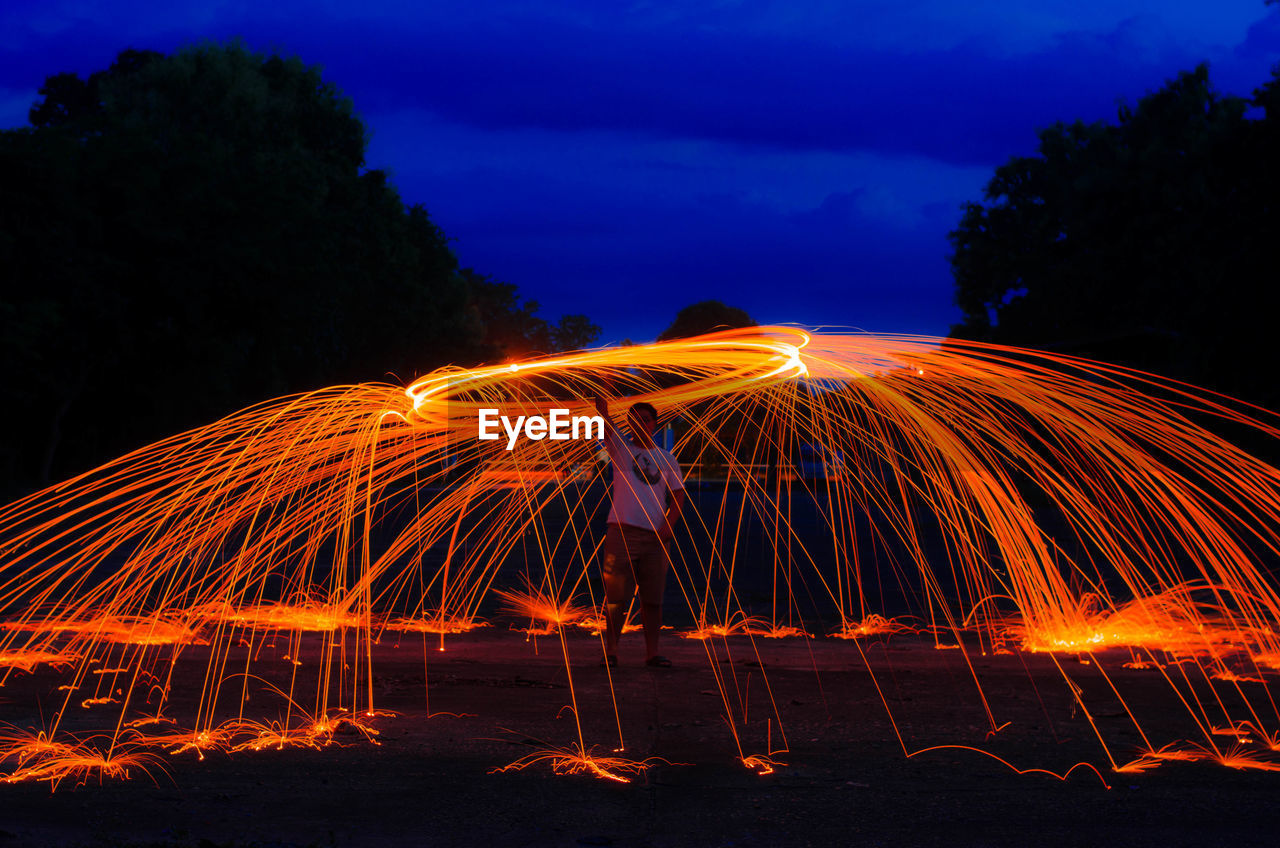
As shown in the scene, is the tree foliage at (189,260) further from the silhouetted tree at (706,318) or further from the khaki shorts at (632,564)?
the khaki shorts at (632,564)

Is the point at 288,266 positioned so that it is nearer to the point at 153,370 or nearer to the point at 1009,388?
the point at 153,370

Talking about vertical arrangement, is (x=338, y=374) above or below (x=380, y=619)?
above

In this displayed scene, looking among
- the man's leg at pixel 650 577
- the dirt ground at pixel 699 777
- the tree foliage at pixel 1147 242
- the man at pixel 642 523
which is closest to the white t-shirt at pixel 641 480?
the man at pixel 642 523

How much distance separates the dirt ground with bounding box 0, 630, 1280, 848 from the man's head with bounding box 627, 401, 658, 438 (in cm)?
158

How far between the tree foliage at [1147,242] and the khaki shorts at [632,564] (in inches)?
552

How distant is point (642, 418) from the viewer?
7961 millimetres

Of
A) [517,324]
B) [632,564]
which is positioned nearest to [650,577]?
[632,564]

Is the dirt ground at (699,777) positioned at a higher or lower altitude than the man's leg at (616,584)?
lower

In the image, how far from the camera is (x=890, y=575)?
15.3 metres

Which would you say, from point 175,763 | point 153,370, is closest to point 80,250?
point 153,370

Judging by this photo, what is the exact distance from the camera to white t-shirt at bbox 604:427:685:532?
8070 millimetres

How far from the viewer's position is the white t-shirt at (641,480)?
807cm

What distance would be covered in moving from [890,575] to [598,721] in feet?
31.3

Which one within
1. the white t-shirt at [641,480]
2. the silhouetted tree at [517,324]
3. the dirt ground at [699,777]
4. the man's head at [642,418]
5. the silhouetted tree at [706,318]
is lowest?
the dirt ground at [699,777]
